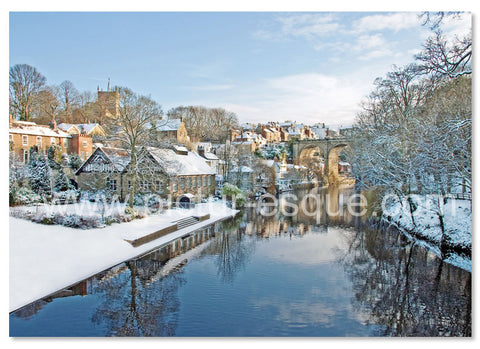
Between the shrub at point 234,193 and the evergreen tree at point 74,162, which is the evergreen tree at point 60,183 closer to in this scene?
the evergreen tree at point 74,162

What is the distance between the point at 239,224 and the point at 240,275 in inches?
313

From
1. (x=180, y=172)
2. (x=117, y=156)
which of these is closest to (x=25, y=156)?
(x=117, y=156)

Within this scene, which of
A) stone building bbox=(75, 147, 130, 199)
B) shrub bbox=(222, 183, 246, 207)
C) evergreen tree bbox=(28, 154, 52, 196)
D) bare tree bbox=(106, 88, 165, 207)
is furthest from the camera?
shrub bbox=(222, 183, 246, 207)

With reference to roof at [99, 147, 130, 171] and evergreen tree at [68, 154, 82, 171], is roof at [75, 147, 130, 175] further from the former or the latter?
evergreen tree at [68, 154, 82, 171]

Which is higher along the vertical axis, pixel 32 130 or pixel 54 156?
pixel 32 130

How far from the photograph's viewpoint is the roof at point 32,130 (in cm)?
1560

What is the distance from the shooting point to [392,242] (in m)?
12.7

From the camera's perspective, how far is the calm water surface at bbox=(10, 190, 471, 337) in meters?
5.90

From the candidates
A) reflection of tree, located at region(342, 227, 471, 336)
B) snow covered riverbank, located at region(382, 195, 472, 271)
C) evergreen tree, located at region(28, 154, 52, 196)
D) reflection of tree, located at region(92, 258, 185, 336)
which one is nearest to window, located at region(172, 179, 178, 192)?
evergreen tree, located at region(28, 154, 52, 196)

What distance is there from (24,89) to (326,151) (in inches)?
1642

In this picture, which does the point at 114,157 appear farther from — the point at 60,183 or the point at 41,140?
the point at 41,140

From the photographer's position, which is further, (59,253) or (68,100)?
(68,100)

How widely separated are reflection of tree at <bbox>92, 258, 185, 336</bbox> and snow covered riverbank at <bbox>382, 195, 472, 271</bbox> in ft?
26.9

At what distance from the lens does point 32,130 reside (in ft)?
58.3
